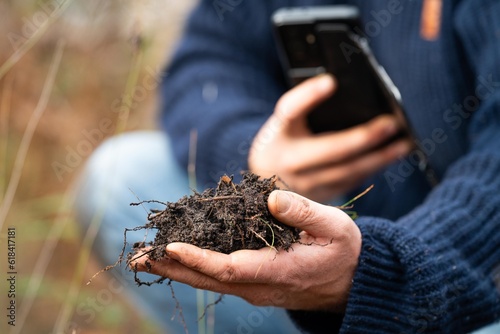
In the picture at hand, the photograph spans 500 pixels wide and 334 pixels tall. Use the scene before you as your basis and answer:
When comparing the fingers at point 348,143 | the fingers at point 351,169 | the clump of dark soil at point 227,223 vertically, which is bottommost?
the fingers at point 351,169

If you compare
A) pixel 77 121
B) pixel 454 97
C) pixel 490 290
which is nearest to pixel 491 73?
pixel 454 97

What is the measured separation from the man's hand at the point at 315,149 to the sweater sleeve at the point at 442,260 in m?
0.26

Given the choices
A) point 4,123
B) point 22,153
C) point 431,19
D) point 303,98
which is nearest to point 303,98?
point 303,98

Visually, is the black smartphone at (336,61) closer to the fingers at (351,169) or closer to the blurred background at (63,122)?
the fingers at (351,169)

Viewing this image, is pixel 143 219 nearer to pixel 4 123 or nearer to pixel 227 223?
pixel 227 223

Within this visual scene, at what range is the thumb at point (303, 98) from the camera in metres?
1.35

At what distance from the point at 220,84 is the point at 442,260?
3.00 feet

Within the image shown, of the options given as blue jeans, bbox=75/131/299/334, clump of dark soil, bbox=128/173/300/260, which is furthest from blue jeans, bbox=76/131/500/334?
clump of dark soil, bbox=128/173/300/260

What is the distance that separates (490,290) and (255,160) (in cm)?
59

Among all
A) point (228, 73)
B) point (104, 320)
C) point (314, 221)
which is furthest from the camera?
point (104, 320)

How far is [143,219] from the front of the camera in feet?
4.96

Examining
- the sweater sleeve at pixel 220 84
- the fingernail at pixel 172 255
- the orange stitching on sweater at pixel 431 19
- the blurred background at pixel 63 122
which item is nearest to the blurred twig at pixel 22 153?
the blurred background at pixel 63 122

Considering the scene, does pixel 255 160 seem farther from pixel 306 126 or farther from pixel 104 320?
pixel 104 320

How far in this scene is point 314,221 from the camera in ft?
2.45
